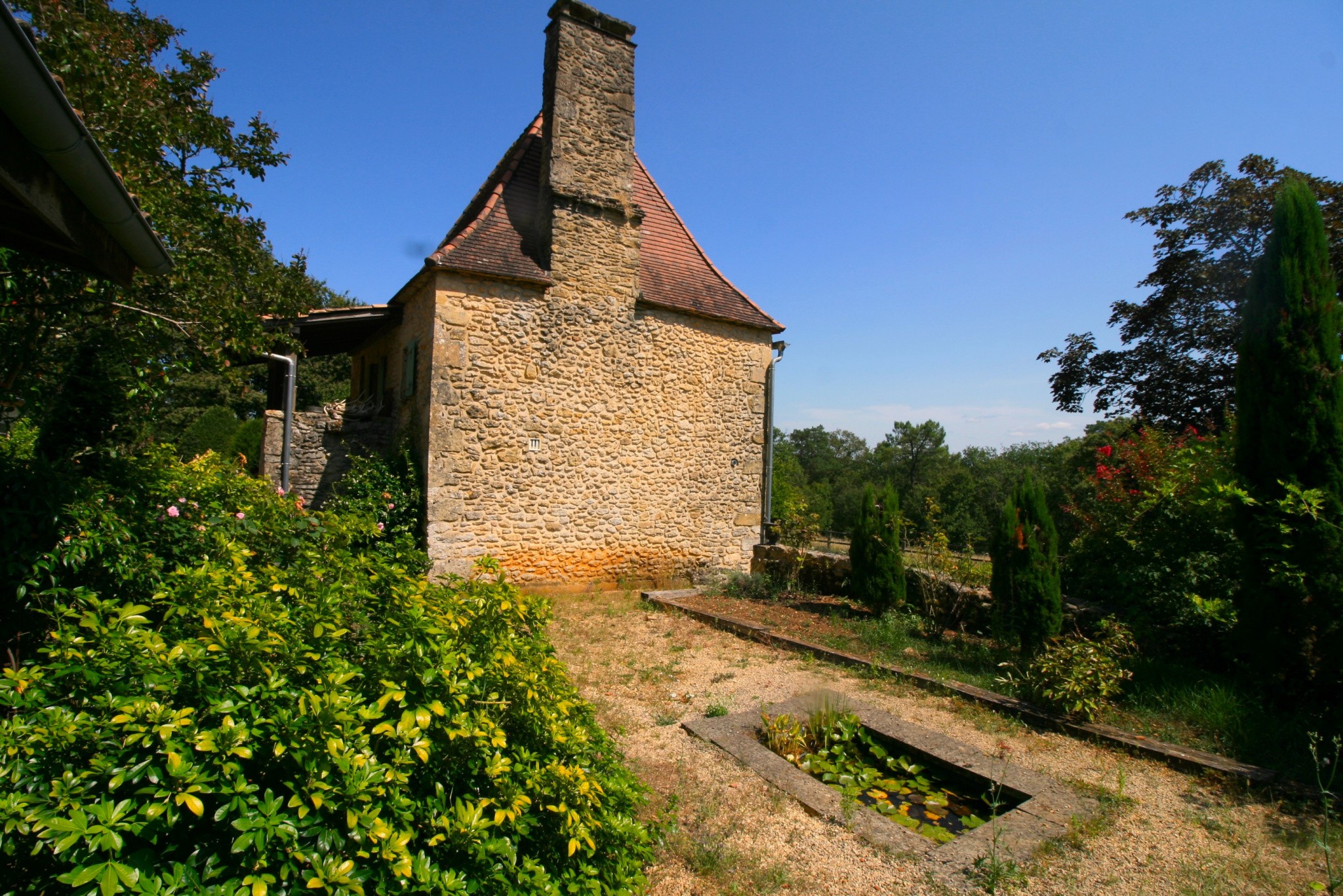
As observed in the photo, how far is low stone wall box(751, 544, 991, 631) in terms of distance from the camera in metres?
7.73

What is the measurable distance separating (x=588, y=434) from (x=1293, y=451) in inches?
300

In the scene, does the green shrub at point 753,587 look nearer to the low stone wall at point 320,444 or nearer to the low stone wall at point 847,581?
the low stone wall at point 847,581

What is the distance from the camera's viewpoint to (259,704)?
185 cm

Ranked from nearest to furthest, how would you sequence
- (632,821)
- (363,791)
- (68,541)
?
(363,791), (632,821), (68,541)

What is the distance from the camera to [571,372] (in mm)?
9719

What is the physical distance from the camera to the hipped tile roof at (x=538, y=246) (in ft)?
30.3

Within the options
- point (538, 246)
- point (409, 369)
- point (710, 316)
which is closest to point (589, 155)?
point (538, 246)

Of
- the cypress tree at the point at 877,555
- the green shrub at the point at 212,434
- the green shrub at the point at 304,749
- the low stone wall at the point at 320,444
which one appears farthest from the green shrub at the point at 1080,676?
the green shrub at the point at 212,434

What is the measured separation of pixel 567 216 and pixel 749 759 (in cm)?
779

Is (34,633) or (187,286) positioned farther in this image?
(187,286)

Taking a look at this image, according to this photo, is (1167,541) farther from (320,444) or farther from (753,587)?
(320,444)

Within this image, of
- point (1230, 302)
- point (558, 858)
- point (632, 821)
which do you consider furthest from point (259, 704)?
point (1230, 302)

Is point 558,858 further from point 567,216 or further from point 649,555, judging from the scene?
point 567,216

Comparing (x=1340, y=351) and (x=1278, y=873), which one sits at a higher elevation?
(x=1340, y=351)
